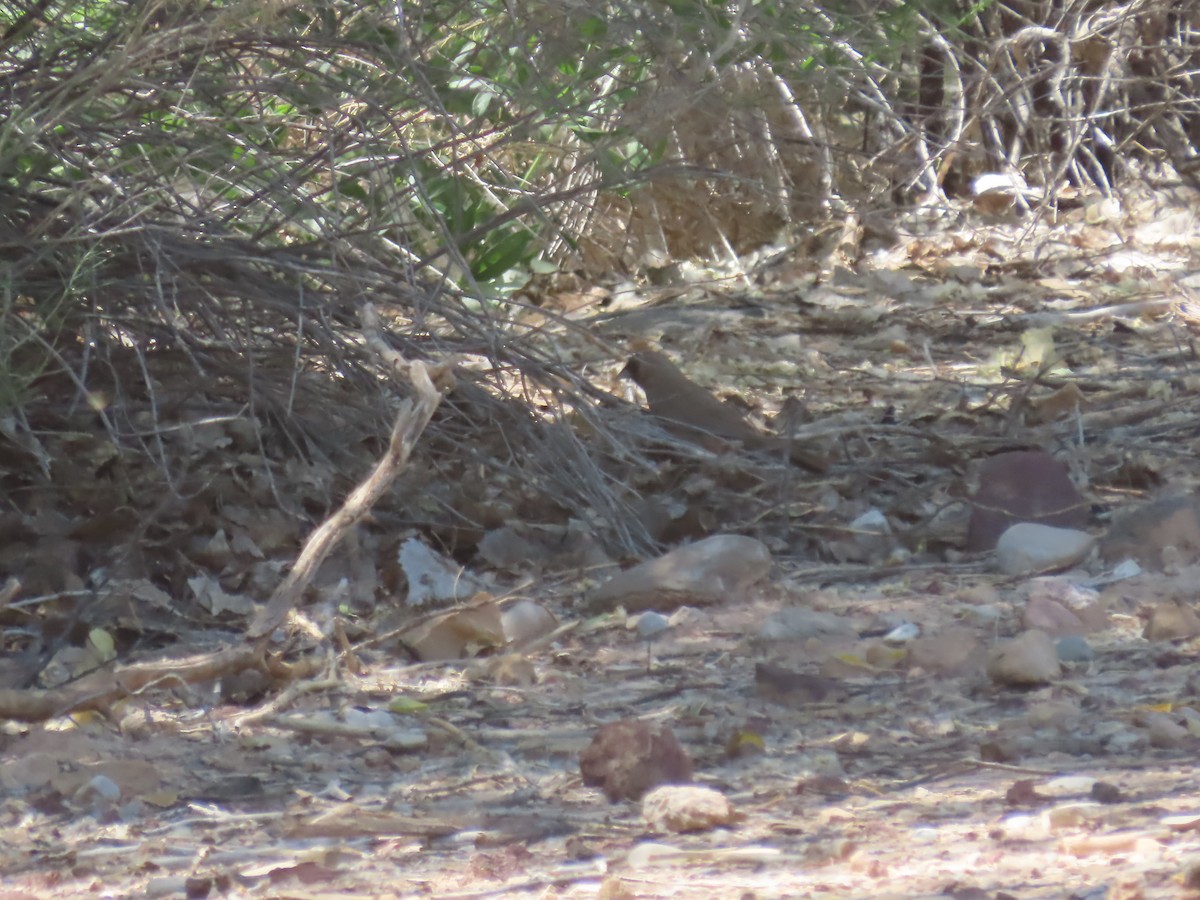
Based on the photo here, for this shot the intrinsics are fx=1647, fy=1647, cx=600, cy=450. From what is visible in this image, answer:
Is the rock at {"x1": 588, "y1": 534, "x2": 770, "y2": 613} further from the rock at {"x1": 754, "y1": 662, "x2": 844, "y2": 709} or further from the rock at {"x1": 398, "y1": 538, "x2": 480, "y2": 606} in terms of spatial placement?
the rock at {"x1": 754, "y1": 662, "x2": 844, "y2": 709}

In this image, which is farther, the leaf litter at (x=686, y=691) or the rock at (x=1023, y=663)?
the rock at (x=1023, y=663)

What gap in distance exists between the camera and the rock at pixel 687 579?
2764 mm

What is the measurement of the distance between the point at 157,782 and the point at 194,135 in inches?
51.6

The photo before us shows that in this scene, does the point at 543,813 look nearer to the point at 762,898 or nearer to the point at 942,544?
the point at 762,898

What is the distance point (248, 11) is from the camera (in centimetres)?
255

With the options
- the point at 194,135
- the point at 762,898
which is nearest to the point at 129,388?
the point at 194,135

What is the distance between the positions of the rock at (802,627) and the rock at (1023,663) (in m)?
0.33

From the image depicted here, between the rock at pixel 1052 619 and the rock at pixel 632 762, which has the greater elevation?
the rock at pixel 632 762

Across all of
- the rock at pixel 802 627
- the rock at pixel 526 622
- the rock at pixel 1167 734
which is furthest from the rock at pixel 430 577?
the rock at pixel 1167 734

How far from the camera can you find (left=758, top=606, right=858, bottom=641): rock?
8.30 feet

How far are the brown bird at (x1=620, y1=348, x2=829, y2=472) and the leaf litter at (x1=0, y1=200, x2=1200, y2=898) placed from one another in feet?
0.19

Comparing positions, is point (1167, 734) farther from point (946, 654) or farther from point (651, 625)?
point (651, 625)

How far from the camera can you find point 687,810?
5.63 feet

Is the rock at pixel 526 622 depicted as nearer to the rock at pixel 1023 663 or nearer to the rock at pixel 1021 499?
the rock at pixel 1023 663
